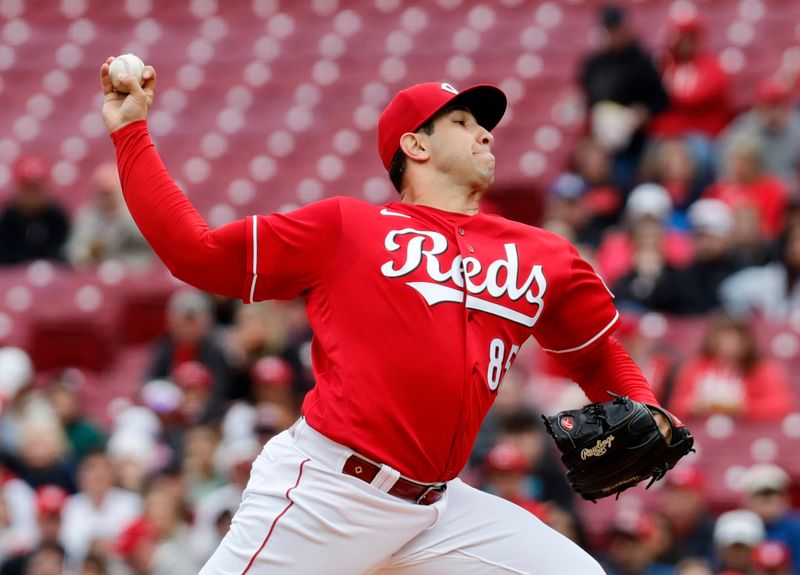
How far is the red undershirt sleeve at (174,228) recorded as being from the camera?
153 inches

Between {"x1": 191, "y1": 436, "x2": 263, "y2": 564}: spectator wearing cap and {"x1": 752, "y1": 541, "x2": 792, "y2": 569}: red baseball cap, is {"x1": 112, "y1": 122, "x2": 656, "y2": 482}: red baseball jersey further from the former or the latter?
{"x1": 191, "y1": 436, "x2": 263, "y2": 564}: spectator wearing cap

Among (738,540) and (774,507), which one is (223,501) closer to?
(738,540)

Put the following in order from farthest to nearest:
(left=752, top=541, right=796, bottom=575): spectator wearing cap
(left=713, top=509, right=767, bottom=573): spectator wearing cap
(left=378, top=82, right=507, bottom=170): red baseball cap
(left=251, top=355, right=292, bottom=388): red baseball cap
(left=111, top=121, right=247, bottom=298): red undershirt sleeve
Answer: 1. (left=251, top=355, right=292, bottom=388): red baseball cap
2. (left=713, top=509, right=767, bottom=573): spectator wearing cap
3. (left=752, top=541, right=796, bottom=575): spectator wearing cap
4. (left=378, top=82, right=507, bottom=170): red baseball cap
5. (left=111, top=121, right=247, bottom=298): red undershirt sleeve

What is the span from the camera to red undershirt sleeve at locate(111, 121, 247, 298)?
153 inches

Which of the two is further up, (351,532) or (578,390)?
(351,532)

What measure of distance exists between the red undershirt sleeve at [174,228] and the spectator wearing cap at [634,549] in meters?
3.45

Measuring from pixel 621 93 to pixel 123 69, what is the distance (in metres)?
7.02

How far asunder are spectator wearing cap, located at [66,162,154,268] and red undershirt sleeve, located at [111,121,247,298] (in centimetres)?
665

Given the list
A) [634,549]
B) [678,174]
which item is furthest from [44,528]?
[678,174]

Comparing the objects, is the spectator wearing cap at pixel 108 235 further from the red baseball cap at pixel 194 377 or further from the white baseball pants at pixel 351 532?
the white baseball pants at pixel 351 532

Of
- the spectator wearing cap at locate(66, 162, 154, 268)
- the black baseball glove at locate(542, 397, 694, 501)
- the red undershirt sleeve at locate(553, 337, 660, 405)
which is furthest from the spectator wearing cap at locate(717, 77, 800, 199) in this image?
the black baseball glove at locate(542, 397, 694, 501)

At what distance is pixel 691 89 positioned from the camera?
10.4 m

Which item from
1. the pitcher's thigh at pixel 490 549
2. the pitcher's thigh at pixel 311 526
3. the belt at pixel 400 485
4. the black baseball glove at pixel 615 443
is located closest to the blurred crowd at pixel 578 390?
the black baseball glove at pixel 615 443

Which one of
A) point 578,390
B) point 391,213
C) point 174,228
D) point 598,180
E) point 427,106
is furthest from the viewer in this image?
point 598,180
